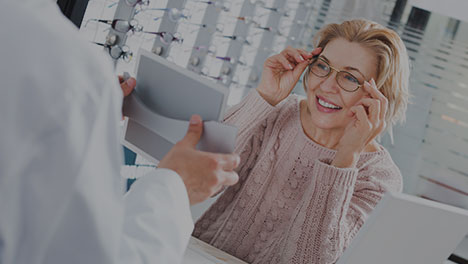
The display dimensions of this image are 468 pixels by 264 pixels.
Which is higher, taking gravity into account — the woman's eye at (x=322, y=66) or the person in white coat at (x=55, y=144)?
the woman's eye at (x=322, y=66)

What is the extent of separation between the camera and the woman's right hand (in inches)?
67.7

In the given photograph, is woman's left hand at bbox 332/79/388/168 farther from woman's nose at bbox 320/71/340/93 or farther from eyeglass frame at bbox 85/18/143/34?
eyeglass frame at bbox 85/18/143/34

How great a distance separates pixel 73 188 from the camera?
1.65 feet

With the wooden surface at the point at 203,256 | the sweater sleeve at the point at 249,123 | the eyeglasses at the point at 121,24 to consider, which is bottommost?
the wooden surface at the point at 203,256

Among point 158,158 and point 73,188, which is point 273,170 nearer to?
point 158,158

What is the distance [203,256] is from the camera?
1.30 metres

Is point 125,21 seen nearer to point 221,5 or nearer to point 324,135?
point 324,135

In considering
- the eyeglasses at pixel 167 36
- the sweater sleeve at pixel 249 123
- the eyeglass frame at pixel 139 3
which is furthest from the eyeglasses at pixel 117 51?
the sweater sleeve at pixel 249 123

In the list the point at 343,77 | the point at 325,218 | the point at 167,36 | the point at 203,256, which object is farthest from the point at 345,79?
the point at 167,36

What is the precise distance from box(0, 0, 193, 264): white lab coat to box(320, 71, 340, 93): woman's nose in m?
1.19

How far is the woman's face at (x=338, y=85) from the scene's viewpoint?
166 cm

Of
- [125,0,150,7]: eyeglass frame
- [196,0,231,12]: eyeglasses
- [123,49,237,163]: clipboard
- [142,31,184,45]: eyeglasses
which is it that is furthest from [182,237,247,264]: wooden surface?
[196,0,231,12]: eyeglasses

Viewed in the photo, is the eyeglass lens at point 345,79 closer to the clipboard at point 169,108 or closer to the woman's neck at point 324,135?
the woman's neck at point 324,135

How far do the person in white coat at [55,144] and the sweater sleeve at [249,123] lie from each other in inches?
42.7
